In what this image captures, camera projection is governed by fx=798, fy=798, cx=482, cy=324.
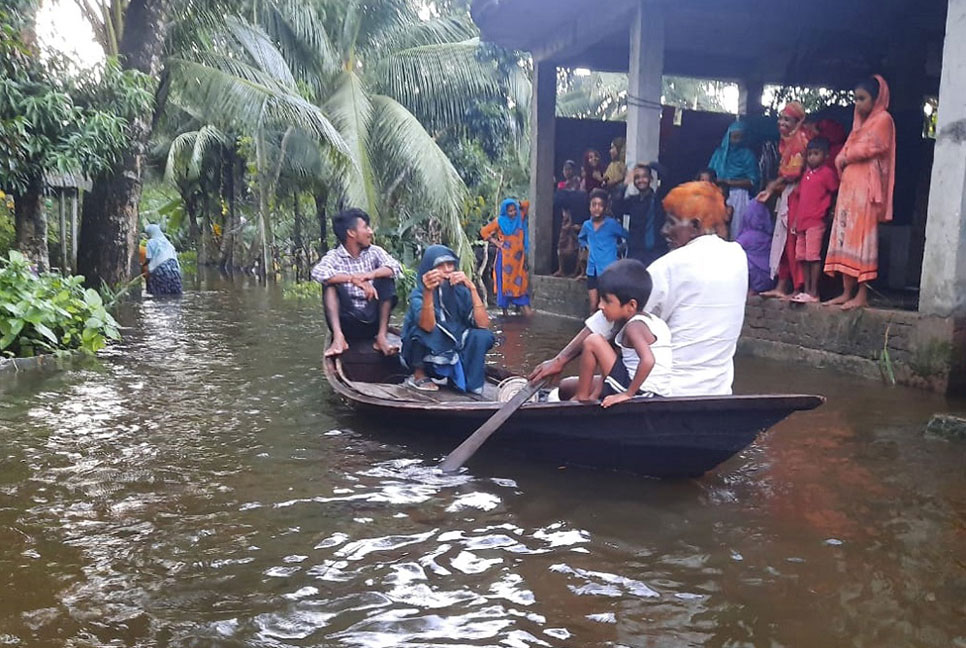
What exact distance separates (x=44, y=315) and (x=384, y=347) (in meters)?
3.22

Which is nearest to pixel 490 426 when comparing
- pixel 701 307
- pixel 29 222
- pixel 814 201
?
pixel 701 307

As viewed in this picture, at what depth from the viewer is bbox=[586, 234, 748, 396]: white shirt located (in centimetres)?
382

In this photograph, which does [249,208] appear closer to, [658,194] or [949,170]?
[658,194]

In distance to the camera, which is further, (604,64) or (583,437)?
(604,64)

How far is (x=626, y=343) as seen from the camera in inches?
151

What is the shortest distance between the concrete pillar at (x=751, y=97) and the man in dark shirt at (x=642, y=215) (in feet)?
14.2

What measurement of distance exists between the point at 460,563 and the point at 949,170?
16.8 ft

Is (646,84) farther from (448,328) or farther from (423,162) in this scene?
(423,162)

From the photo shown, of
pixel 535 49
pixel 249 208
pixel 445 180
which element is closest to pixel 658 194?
pixel 535 49

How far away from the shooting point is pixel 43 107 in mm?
8438

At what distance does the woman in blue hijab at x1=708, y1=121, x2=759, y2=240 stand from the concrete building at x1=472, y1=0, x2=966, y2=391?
0.91 metres

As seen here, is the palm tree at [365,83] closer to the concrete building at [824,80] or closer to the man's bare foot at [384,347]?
the concrete building at [824,80]

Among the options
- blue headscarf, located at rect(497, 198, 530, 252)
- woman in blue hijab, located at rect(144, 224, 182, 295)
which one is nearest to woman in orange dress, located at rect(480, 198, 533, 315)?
blue headscarf, located at rect(497, 198, 530, 252)

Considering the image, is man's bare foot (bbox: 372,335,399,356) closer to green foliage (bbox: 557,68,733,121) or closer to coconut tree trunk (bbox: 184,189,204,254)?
green foliage (bbox: 557,68,733,121)
